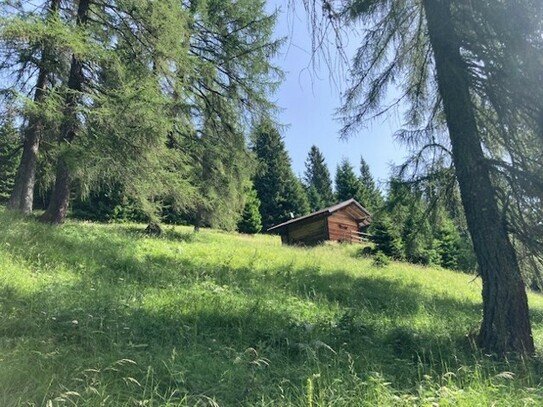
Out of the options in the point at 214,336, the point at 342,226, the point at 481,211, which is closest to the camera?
the point at 214,336

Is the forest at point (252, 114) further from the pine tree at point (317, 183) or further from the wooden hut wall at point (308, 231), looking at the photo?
the pine tree at point (317, 183)

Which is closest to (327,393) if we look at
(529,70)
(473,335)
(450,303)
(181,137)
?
(473,335)

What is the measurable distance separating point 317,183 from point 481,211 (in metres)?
62.5

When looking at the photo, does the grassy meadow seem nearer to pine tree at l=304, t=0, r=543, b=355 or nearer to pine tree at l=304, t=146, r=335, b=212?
pine tree at l=304, t=0, r=543, b=355

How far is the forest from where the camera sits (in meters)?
4.95

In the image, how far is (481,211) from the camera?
16.4ft

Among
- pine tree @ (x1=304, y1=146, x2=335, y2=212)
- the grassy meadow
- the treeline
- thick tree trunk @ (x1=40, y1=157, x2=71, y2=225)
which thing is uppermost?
pine tree @ (x1=304, y1=146, x2=335, y2=212)

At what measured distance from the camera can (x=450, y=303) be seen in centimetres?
908

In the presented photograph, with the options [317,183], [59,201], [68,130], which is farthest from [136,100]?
[317,183]

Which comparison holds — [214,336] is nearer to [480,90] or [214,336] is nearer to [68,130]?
[480,90]

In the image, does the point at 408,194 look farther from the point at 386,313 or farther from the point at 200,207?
the point at 200,207

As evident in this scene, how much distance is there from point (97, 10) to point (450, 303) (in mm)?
11950

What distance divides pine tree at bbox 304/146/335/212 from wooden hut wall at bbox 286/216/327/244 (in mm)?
26739

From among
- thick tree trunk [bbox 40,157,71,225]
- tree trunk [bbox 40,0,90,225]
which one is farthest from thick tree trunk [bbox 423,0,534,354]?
thick tree trunk [bbox 40,157,71,225]
